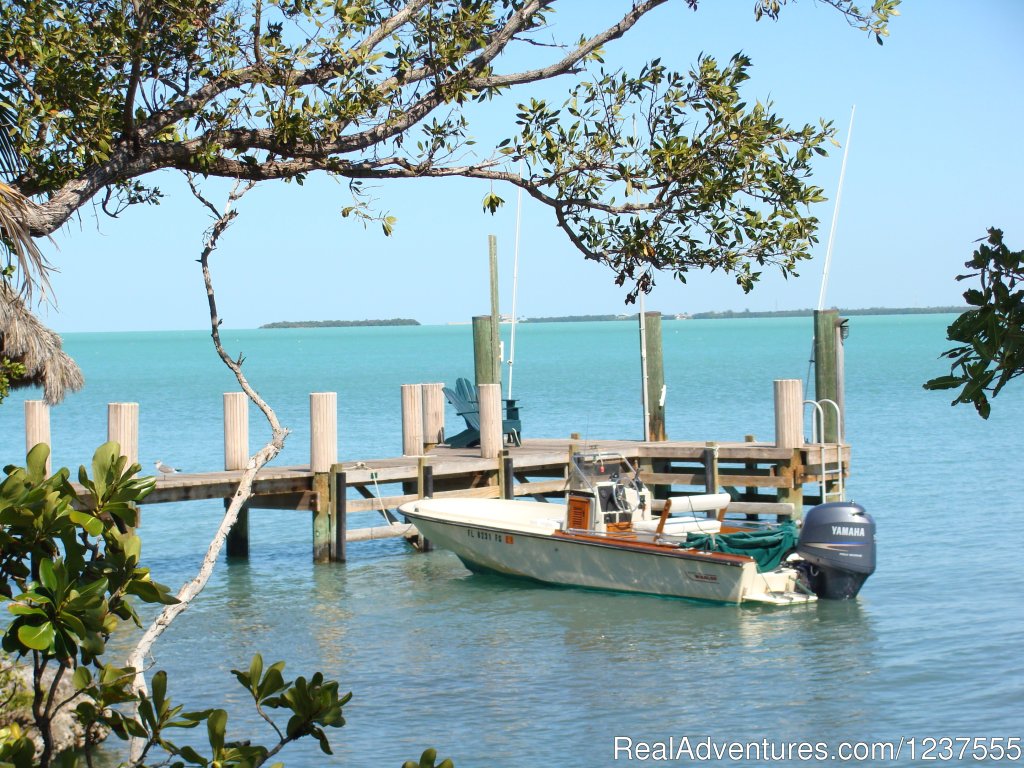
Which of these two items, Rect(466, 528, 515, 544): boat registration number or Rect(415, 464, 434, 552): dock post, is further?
Rect(415, 464, 434, 552): dock post

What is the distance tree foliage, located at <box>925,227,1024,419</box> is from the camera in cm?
282

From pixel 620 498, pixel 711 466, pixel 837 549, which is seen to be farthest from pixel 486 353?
pixel 837 549

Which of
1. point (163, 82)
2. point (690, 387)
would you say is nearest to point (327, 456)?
point (163, 82)

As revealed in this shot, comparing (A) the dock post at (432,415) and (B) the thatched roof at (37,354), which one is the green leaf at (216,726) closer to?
(B) the thatched roof at (37,354)

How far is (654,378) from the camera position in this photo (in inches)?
797

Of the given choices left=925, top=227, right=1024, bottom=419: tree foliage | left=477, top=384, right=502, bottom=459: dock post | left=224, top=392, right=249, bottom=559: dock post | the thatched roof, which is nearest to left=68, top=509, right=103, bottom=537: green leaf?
left=925, top=227, right=1024, bottom=419: tree foliage

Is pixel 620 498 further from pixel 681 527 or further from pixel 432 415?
pixel 432 415

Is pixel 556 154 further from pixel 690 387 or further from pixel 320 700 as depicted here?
pixel 690 387

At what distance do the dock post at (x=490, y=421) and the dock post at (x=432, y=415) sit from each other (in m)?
1.44

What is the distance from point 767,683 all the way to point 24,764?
364 inches

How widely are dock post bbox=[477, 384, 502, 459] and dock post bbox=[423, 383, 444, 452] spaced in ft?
4.73

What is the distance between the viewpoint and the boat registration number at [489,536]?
15.5 metres

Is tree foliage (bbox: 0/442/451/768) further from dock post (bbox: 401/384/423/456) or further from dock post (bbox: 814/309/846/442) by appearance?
dock post (bbox: 814/309/846/442)

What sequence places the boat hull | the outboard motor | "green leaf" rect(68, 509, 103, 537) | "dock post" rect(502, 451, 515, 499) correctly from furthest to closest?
"dock post" rect(502, 451, 515, 499) → the boat hull → the outboard motor → "green leaf" rect(68, 509, 103, 537)
